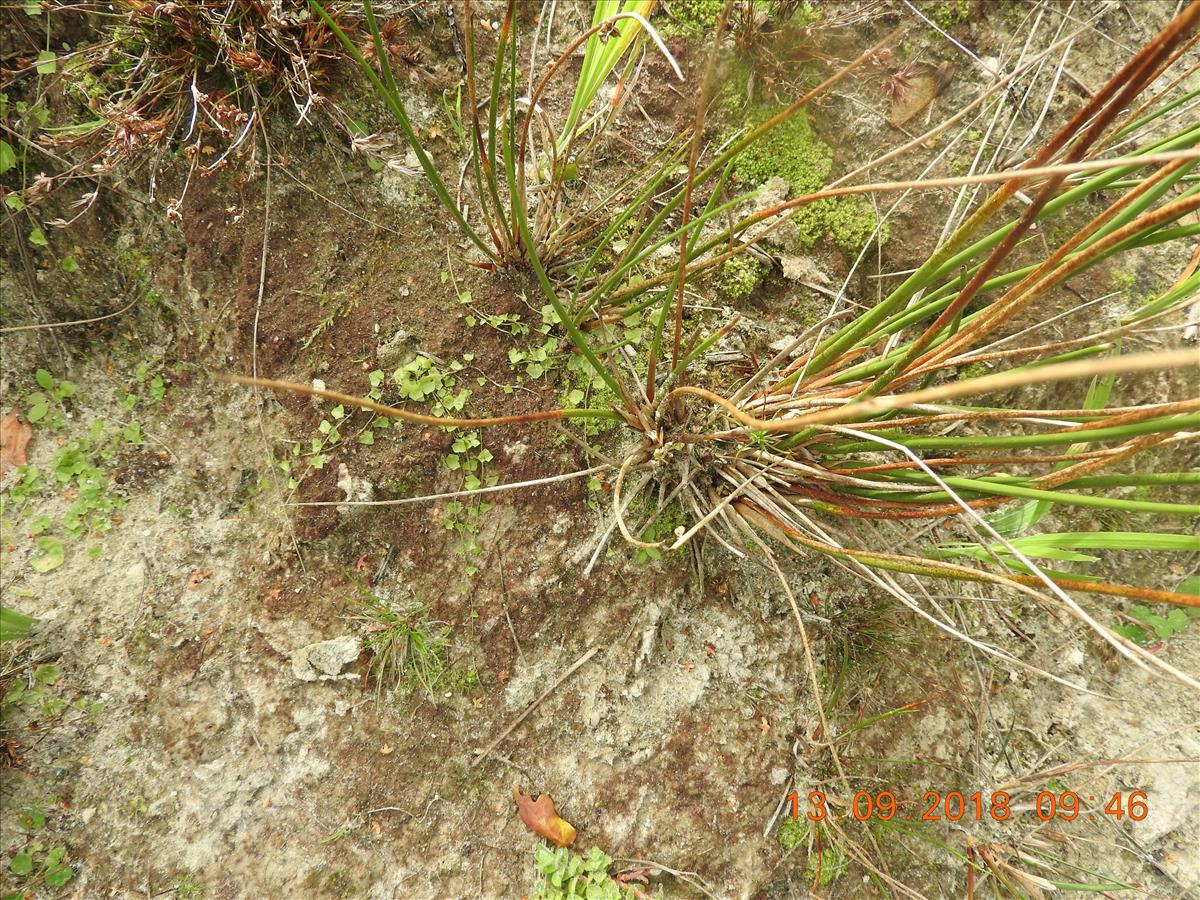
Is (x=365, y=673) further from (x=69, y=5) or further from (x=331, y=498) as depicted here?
(x=69, y=5)

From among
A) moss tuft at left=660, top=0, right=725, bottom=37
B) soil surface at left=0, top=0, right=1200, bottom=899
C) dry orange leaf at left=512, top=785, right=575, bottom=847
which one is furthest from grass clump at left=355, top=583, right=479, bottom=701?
moss tuft at left=660, top=0, right=725, bottom=37

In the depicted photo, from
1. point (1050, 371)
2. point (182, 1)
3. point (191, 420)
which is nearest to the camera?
point (1050, 371)

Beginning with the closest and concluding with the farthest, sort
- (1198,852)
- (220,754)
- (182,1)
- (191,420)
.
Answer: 1. (182,1)
2. (220,754)
3. (191,420)
4. (1198,852)

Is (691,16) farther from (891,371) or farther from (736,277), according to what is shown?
(891,371)

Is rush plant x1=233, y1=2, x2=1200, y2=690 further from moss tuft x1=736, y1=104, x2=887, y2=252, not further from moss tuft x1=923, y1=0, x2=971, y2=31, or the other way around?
moss tuft x1=923, y1=0, x2=971, y2=31

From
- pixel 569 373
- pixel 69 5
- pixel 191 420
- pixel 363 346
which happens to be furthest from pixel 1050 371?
pixel 69 5

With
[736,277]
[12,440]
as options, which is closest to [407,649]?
[12,440]
